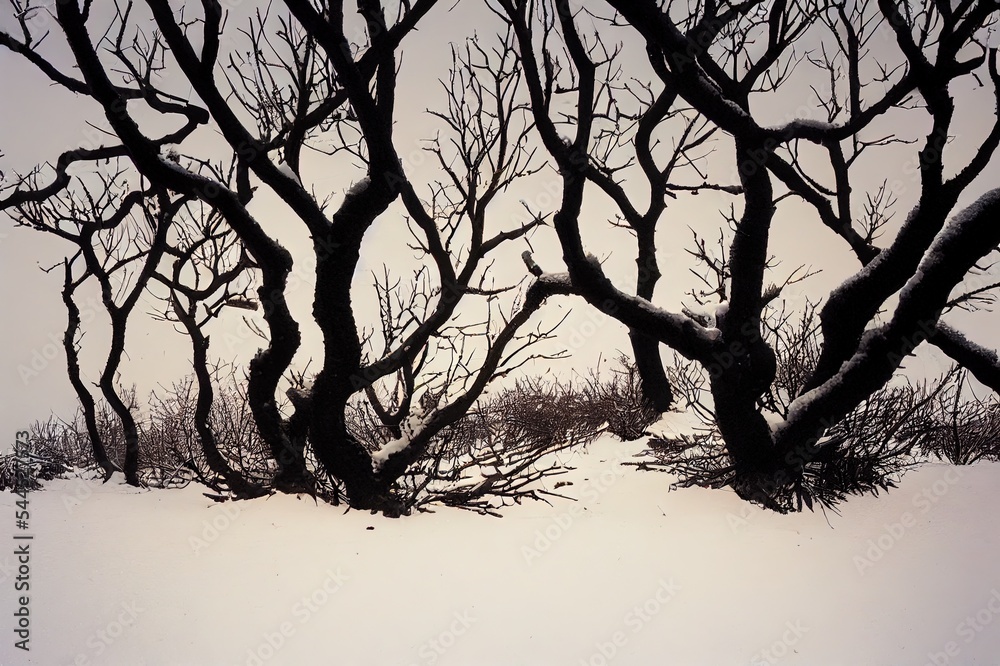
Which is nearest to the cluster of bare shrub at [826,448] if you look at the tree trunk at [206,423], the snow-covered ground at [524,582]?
the snow-covered ground at [524,582]

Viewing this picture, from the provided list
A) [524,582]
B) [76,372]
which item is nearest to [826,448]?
[524,582]

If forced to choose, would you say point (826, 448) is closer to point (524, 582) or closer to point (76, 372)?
point (524, 582)

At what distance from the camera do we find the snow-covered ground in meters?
2.16

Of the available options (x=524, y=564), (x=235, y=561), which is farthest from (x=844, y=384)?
(x=235, y=561)

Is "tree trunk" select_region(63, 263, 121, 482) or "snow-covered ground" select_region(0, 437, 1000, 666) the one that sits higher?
"tree trunk" select_region(63, 263, 121, 482)

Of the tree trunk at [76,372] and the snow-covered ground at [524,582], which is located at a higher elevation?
the tree trunk at [76,372]

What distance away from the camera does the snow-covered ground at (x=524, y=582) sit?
2.16 metres

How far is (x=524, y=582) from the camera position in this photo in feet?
8.37

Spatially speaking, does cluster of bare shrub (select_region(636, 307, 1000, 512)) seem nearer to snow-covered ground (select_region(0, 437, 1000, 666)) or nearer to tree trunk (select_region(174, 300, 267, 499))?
snow-covered ground (select_region(0, 437, 1000, 666))

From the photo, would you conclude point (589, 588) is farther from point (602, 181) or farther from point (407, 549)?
point (602, 181)

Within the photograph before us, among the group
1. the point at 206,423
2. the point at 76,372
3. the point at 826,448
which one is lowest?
the point at 826,448

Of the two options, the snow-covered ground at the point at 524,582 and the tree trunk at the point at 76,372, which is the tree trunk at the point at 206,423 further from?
the tree trunk at the point at 76,372

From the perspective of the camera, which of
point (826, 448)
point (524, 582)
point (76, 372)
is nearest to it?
point (524, 582)

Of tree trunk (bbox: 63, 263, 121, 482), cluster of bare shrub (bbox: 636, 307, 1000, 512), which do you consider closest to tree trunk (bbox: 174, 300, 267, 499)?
tree trunk (bbox: 63, 263, 121, 482)
